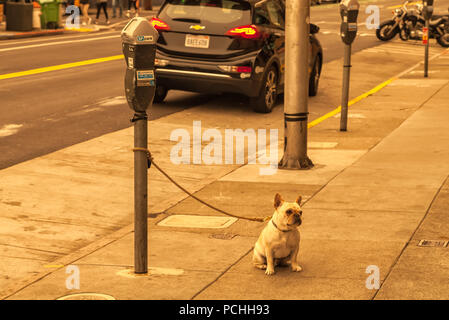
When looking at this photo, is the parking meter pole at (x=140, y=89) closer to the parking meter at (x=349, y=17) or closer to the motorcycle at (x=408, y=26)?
the parking meter at (x=349, y=17)

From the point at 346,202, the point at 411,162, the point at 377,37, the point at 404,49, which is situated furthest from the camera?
the point at 377,37

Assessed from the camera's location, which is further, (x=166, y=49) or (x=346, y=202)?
(x=166, y=49)

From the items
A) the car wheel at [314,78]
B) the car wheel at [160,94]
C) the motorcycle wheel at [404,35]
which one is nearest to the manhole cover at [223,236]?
the car wheel at [160,94]

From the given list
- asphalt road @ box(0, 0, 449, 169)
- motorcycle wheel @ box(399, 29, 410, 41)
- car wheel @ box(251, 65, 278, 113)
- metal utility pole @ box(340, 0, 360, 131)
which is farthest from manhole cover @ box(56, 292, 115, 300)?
motorcycle wheel @ box(399, 29, 410, 41)

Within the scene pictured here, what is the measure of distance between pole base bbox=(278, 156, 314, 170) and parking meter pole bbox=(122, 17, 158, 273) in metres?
4.81

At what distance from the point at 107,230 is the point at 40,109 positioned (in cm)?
672

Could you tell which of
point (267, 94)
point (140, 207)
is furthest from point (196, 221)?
point (267, 94)

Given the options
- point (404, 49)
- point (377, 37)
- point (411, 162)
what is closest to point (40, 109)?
point (411, 162)

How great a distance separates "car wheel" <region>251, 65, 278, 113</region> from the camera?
1600 centimetres

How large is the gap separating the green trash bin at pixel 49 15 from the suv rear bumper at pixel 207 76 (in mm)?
18665

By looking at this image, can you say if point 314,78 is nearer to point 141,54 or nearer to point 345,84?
Answer: point 345,84
